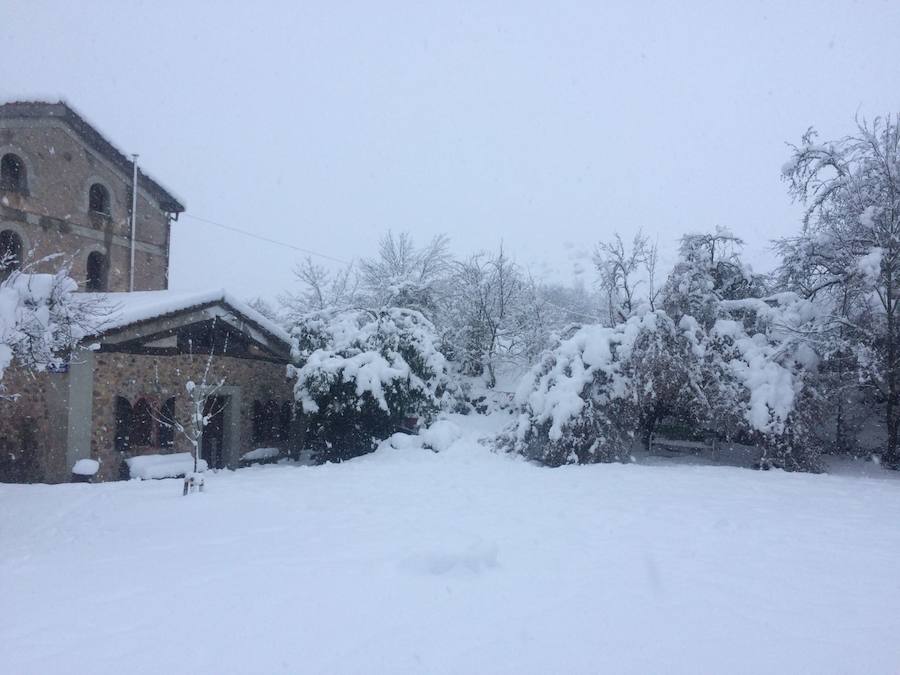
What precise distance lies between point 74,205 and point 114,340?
30.8ft

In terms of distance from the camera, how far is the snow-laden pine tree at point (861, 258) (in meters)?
12.3

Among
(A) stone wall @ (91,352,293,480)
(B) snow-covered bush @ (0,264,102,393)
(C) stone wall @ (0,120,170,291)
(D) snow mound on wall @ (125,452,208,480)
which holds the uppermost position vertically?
(C) stone wall @ (0,120,170,291)

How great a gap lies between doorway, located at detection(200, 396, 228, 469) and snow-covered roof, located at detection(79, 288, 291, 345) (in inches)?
99.4

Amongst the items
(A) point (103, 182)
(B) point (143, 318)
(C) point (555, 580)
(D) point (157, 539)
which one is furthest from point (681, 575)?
(A) point (103, 182)

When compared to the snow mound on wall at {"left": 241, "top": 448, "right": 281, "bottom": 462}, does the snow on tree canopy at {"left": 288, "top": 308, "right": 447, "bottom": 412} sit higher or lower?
higher

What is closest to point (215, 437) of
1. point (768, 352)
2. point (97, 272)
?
point (97, 272)

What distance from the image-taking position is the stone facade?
17.7 meters

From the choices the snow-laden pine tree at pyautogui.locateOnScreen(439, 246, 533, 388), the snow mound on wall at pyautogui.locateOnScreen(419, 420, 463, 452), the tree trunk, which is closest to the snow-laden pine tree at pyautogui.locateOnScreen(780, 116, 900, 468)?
the tree trunk

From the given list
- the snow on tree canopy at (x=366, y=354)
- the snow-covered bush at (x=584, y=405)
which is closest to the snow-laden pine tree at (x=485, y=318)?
the snow on tree canopy at (x=366, y=354)

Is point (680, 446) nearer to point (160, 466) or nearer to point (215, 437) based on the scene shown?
point (215, 437)

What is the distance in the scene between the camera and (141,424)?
1376 centimetres

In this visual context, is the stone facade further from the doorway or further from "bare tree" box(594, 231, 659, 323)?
"bare tree" box(594, 231, 659, 323)

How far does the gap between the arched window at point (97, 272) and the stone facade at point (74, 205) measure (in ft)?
0.63

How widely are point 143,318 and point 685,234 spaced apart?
49.1 ft
